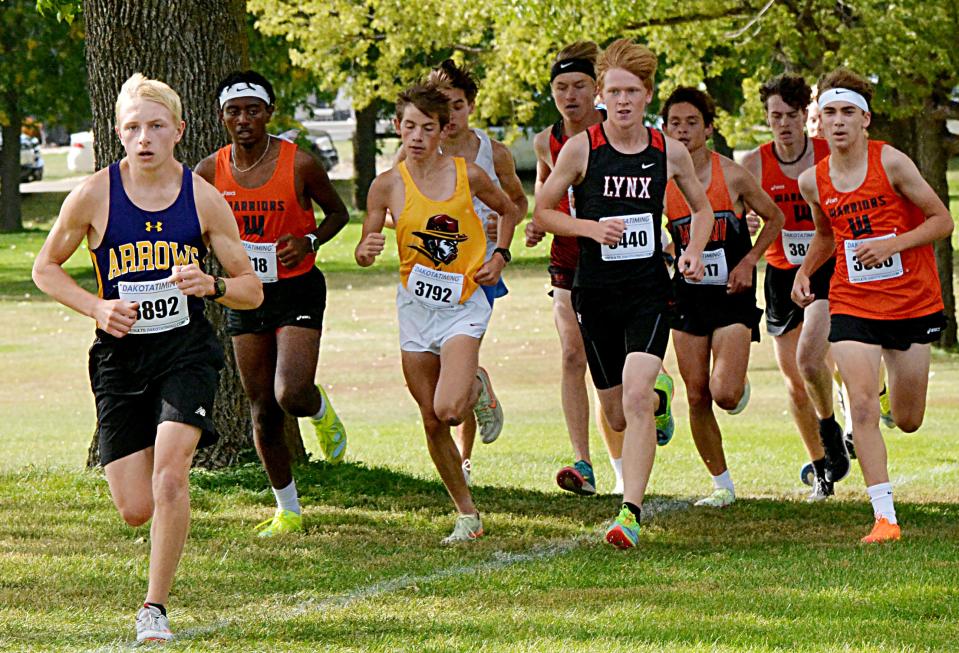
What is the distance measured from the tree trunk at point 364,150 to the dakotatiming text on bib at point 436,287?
1377 inches

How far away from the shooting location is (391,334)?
2594 cm

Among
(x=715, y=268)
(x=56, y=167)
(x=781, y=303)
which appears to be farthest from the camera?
(x=56, y=167)

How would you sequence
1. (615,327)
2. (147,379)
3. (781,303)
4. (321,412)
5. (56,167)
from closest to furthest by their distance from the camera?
1. (147,379)
2. (615,327)
3. (321,412)
4. (781,303)
5. (56,167)

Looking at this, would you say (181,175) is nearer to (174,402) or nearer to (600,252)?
(174,402)

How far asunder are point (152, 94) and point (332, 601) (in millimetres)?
2110

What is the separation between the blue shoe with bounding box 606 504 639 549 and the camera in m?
7.91

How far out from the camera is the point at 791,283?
33.1ft

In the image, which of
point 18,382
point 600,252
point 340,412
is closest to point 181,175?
point 600,252

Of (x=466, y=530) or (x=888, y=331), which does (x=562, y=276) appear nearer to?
(x=466, y=530)

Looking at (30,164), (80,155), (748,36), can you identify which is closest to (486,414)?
(748,36)

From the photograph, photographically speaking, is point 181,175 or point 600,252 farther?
point 600,252

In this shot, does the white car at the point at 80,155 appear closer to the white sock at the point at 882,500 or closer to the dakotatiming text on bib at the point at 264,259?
the dakotatiming text on bib at the point at 264,259

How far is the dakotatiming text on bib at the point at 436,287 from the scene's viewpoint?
826 cm

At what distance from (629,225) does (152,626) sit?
327 cm
